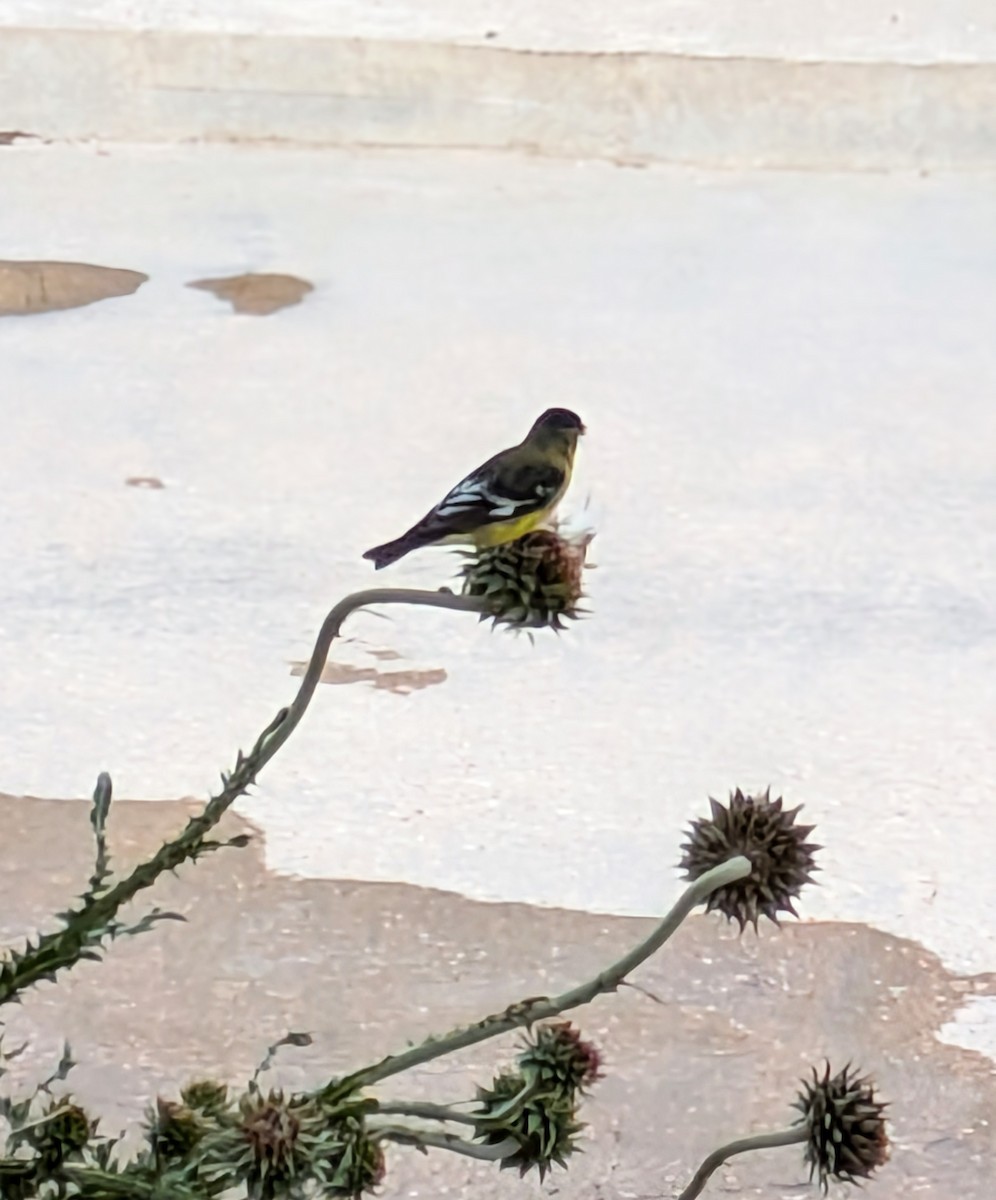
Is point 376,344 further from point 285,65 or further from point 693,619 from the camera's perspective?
point 285,65

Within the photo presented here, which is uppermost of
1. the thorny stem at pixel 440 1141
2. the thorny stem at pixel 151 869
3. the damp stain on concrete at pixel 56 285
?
the damp stain on concrete at pixel 56 285

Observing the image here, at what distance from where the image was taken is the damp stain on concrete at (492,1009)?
143cm

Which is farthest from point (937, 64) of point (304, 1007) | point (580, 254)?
point (304, 1007)

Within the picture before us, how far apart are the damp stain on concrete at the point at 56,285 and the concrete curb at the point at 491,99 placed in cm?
136

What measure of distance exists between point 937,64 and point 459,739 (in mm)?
3760

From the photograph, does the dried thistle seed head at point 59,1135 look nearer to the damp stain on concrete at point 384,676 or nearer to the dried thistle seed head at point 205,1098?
the dried thistle seed head at point 205,1098

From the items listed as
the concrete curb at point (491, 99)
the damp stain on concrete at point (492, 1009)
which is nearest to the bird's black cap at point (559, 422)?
the damp stain on concrete at point (492, 1009)

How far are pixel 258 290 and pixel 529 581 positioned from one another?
3.27 metres

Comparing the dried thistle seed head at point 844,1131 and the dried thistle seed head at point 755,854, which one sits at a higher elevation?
the dried thistle seed head at point 755,854

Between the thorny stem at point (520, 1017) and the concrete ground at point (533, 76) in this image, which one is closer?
the thorny stem at point (520, 1017)

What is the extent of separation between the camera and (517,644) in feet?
7.68

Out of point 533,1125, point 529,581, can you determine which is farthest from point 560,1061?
point 529,581

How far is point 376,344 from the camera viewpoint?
3592mm

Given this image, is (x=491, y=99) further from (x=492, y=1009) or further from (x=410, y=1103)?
(x=410, y=1103)
